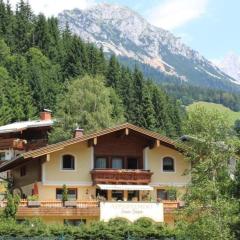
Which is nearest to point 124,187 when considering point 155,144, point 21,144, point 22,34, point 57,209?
point 155,144

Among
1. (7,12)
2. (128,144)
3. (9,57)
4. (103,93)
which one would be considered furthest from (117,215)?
(7,12)

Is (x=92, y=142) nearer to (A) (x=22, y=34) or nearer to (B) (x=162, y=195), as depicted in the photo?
(B) (x=162, y=195)

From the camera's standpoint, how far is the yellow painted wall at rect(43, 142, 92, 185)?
4344cm

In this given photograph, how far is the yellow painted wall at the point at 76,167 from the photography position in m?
43.4

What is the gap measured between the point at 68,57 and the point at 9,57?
11316mm

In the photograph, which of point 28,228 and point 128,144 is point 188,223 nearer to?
point 28,228

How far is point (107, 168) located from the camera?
4525 cm

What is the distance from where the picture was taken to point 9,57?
117 m

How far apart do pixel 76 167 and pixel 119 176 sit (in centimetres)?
299

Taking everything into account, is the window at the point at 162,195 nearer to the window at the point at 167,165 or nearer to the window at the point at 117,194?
the window at the point at 167,165

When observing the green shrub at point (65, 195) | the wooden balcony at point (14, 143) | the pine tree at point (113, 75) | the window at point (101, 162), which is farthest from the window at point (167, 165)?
the pine tree at point (113, 75)

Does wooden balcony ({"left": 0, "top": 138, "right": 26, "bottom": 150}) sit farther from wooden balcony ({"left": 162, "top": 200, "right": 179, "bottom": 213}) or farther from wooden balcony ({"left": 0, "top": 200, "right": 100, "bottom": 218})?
wooden balcony ({"left": 162, "top": 200, "right": 179, "bottom": 213})

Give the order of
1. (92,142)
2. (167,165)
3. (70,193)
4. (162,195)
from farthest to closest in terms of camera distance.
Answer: (167,165) → (162,195) → (92,142) → (70,193)

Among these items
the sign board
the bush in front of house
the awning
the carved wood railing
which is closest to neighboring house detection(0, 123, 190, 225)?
the awning
